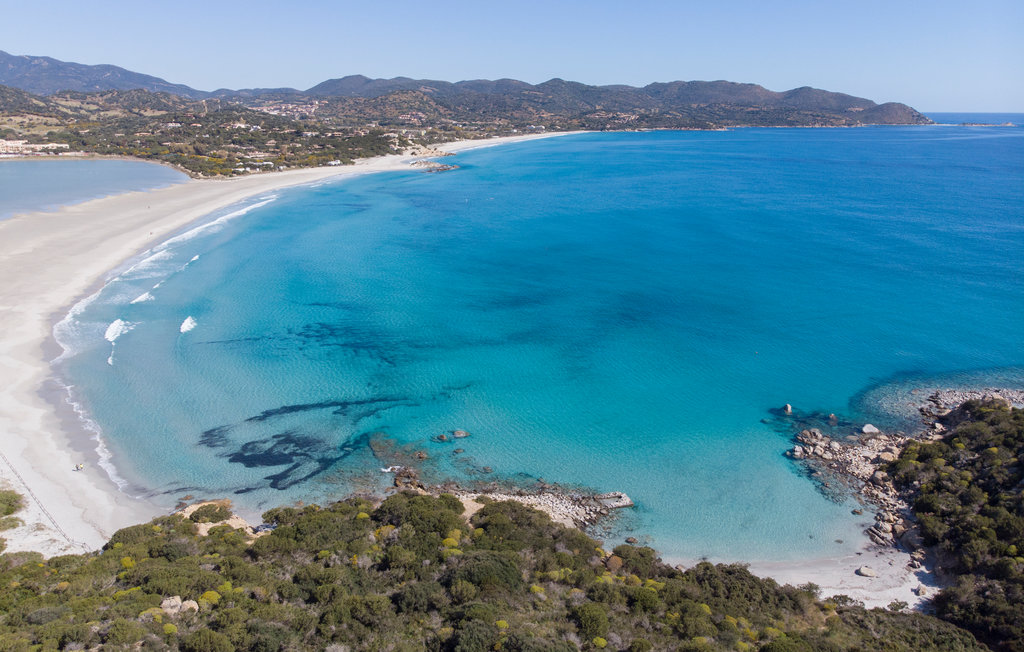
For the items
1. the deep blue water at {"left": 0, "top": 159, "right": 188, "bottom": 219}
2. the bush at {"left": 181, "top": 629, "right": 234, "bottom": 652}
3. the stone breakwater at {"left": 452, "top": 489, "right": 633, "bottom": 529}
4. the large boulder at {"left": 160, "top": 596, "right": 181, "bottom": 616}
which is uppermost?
the deep blue water at {"left": 0, "top": 159, "right": 188, "bottom": 219}

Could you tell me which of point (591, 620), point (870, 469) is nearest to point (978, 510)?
point (870, 469)

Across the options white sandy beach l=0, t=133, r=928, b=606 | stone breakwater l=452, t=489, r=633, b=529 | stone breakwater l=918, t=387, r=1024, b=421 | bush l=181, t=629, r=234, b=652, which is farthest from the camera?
stone breakwater l=918, t=387, r=1024, b=421

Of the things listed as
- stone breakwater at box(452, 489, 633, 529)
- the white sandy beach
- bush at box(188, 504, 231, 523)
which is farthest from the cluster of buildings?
stone breakwater at box(452, 489, 633, 529)

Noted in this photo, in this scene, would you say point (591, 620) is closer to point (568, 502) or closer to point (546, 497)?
point (568, 502)

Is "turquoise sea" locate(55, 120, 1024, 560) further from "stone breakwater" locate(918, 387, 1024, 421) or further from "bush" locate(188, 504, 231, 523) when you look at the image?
"bush" locate(188, 504, 231, 523)

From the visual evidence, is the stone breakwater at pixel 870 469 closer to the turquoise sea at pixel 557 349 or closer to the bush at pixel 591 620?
the turquoise sea at pixel 557 349

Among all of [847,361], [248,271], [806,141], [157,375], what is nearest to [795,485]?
[847,361]
